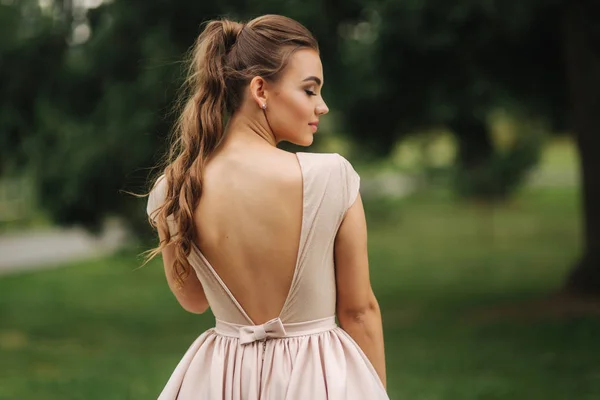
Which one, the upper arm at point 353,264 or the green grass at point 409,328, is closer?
the upper arm at point 353,264

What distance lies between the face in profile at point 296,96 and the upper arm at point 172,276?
0.34 meters

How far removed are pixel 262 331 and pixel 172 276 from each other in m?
0.31

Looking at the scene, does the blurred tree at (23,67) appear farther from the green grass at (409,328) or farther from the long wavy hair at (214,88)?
the long wavy hair at (214,88)

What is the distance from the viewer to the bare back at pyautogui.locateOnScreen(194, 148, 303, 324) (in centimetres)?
230

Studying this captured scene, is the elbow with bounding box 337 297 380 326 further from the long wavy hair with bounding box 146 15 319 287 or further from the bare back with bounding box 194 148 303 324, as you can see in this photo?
the long wavy hair with bounding box 146 15 319 287

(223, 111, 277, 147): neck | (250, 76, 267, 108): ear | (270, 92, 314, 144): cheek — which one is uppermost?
(250, 76, 267, 108): ear

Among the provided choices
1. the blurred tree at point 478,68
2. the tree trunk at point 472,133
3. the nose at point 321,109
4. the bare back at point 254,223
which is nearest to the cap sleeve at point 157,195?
the bare back at point 254,223

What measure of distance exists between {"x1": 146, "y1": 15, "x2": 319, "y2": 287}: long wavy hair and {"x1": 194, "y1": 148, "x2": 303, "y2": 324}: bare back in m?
0.04

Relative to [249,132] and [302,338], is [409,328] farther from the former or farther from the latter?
[249,132]

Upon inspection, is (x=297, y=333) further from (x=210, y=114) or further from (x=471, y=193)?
(x=471, y=193)

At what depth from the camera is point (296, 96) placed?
7.76ft

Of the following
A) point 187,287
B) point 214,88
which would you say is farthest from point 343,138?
point 214,88

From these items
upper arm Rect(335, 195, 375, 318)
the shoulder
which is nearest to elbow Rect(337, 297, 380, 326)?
upper arm Rect(335, 195, 375, 318)

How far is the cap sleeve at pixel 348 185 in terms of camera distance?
233 cm
